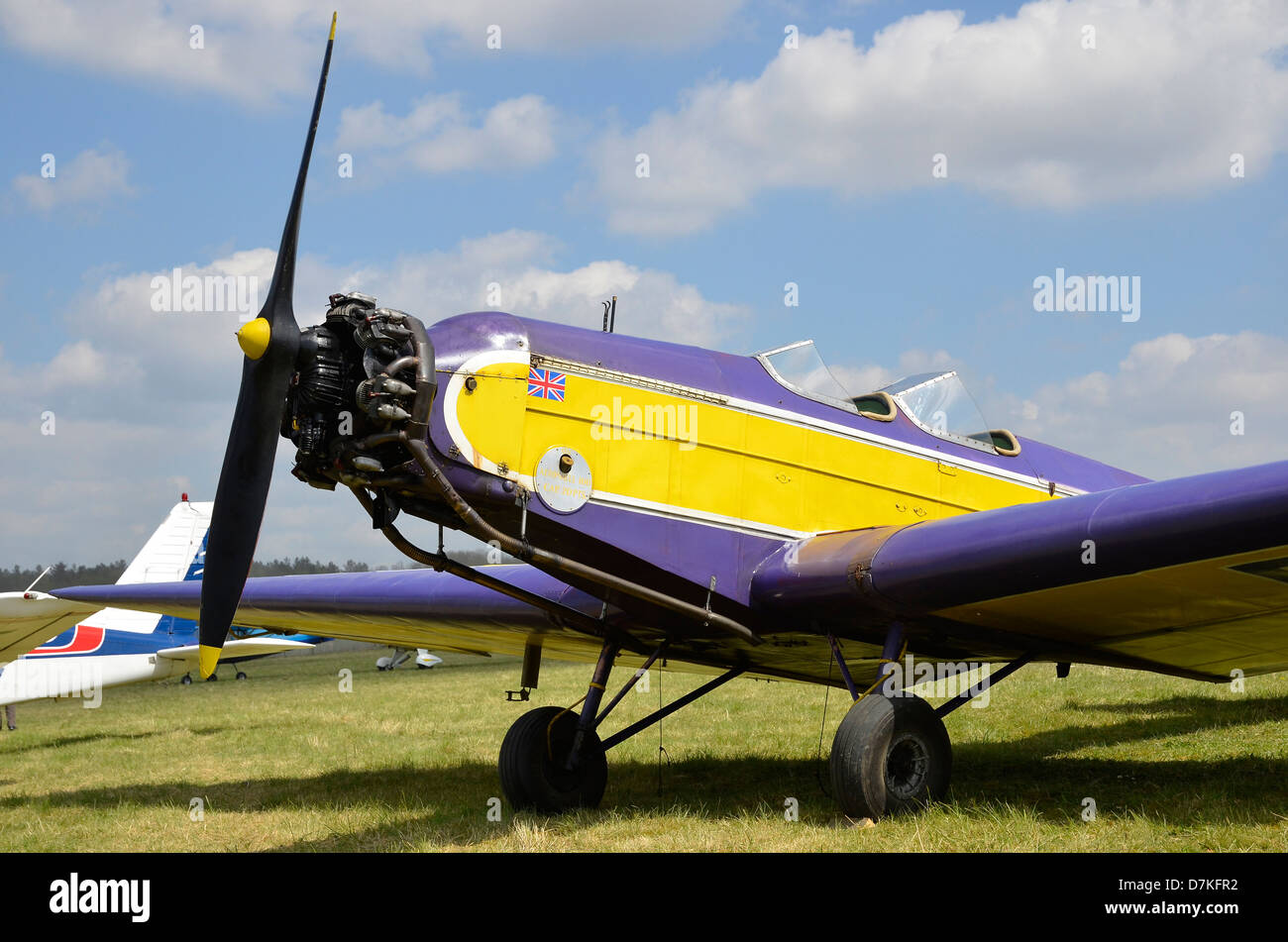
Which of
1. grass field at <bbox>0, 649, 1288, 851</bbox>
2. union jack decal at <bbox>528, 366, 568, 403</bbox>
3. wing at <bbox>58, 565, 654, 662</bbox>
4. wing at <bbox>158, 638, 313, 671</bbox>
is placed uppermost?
union jack decal at <bbox>528, 366, 568, 403</bbox>

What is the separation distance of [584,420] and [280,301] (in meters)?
1.77

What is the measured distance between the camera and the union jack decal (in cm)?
611

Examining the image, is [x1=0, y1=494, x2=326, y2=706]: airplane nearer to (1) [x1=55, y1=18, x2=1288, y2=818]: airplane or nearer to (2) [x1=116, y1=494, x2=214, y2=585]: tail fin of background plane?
(2) [x1=116, y1=494, x2=214, y2=585]: tail fin of background plane

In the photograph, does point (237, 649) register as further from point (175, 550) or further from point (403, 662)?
point (403, 662)

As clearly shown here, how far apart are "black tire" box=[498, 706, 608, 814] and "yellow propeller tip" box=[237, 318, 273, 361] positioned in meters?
3.21

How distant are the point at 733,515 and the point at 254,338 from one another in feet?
9.91

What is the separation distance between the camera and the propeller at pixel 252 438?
5.48m

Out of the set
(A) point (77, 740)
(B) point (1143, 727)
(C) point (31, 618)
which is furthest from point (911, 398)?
(A) point (77, 740)

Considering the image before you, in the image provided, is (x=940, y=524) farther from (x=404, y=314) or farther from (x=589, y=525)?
(x=404, y=314)

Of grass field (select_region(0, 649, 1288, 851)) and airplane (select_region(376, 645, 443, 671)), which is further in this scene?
airplane (select_region(376, 645, 443, 671))

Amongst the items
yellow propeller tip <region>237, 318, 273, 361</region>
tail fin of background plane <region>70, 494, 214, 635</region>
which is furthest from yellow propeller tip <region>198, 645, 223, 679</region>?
tail fin of background plane <region>70, 494, 214, 635</region>
